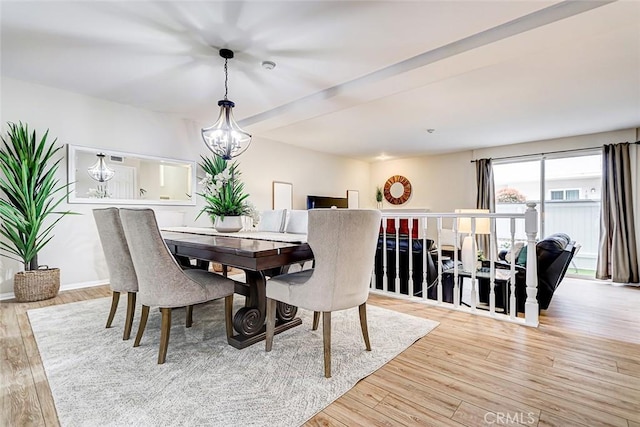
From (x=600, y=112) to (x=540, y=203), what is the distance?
2025 millimetres

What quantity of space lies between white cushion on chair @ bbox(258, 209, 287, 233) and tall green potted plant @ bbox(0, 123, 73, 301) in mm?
2311

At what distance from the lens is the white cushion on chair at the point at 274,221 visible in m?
3.24

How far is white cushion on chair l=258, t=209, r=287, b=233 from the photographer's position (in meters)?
3.24

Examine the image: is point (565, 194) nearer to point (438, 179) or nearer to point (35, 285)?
point (438, 179)

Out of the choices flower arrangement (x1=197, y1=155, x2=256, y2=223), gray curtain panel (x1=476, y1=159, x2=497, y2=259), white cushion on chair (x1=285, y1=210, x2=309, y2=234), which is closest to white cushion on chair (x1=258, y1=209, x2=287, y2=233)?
white cushion on chair (x1=285, y1=210, x2=309, y2=234)

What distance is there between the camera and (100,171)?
384 cm

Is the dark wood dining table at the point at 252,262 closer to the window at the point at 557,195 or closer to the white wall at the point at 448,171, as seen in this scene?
the white wall at the point at 448,171

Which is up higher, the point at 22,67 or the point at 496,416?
the point at 22,67

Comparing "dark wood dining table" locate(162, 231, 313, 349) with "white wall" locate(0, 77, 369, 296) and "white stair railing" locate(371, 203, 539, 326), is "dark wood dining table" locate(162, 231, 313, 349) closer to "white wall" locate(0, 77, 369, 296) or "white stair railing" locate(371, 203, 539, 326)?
"white stair railing" locate(371, 203, 539, 326)

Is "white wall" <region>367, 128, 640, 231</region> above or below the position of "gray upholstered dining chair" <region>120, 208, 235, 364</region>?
above

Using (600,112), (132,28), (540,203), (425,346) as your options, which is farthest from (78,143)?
(540,203)

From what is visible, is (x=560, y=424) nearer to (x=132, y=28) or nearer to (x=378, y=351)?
(x=378, y=351)

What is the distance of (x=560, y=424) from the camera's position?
52.2 inches

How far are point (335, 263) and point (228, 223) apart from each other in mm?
1491
